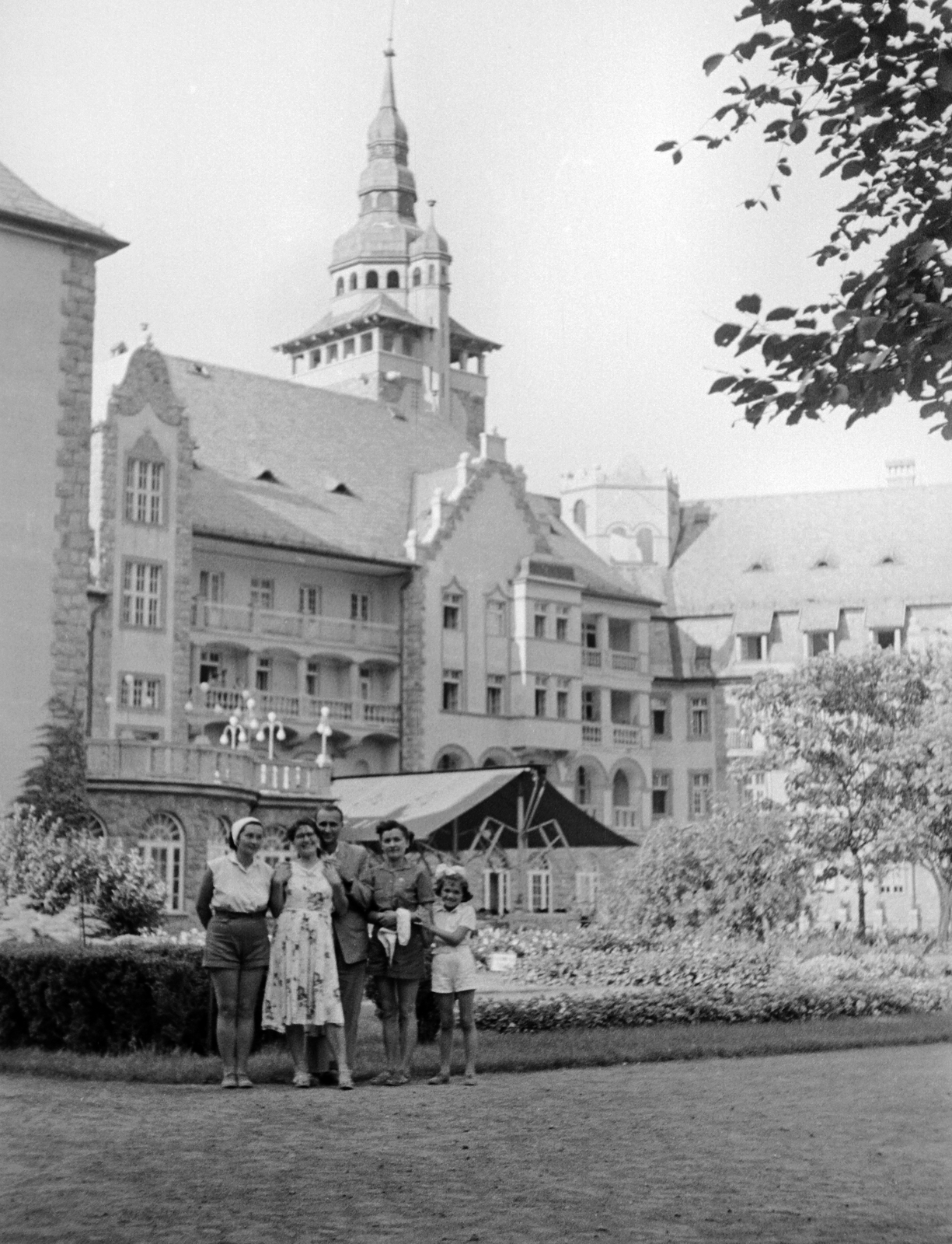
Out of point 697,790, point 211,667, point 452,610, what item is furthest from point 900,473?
→ point 211,667

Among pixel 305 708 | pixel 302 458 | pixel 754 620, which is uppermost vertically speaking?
pixel 302 458

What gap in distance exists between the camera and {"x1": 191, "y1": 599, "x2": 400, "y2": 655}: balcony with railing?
5781cm

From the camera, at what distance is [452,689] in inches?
2510

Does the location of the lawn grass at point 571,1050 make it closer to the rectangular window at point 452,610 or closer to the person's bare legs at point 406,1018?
the person's bare legs at point 406,1018

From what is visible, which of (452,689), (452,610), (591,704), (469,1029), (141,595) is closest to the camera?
(469,1029)

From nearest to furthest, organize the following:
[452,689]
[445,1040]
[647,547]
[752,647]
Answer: [445,1040] < [452,689] < [752,647] < [647,547]

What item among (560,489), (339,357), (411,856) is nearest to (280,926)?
(411,856)

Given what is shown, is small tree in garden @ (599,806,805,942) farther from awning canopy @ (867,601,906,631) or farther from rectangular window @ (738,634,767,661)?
rectangular window @ (738,634,767,661)

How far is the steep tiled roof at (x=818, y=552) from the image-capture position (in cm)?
7412

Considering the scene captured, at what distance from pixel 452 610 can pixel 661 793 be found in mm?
14020

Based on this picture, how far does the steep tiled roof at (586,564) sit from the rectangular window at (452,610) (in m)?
5.63

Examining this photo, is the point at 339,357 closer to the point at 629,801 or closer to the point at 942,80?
the point at 629,801

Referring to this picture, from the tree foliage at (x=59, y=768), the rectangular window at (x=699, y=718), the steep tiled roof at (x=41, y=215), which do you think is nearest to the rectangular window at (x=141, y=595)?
the steep tiled roof at (x=41, y=215)

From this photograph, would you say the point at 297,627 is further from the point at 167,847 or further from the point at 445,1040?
the point at 445,1040
